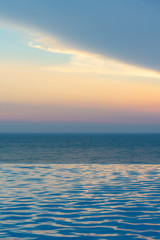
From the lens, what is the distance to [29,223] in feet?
26.8

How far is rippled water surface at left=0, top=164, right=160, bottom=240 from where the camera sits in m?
7.45

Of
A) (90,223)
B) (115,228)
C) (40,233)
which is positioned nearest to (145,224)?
(115,228)

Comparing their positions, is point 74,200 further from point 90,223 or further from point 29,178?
point 29,178

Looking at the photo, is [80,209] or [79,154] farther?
[79,154]

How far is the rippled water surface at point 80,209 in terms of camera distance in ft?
24.4

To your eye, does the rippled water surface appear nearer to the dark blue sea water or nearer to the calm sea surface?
the calm sea surface

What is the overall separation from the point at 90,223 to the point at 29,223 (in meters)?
1.52

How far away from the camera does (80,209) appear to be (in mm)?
9609

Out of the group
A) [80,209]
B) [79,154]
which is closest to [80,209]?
[80,209]

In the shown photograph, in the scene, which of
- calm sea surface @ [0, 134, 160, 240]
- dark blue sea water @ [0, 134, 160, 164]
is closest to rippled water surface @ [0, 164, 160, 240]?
calm sea surface @ [0, 134, 160, 240]

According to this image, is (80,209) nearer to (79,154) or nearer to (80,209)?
(80,209)

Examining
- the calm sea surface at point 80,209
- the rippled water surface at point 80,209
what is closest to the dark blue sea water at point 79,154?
the calm sea surface at point 80,209

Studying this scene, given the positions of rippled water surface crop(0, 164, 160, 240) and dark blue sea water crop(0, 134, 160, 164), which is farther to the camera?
dark blue sea water crop(0, 134, 160, 164)

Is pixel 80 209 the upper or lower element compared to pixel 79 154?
upper
